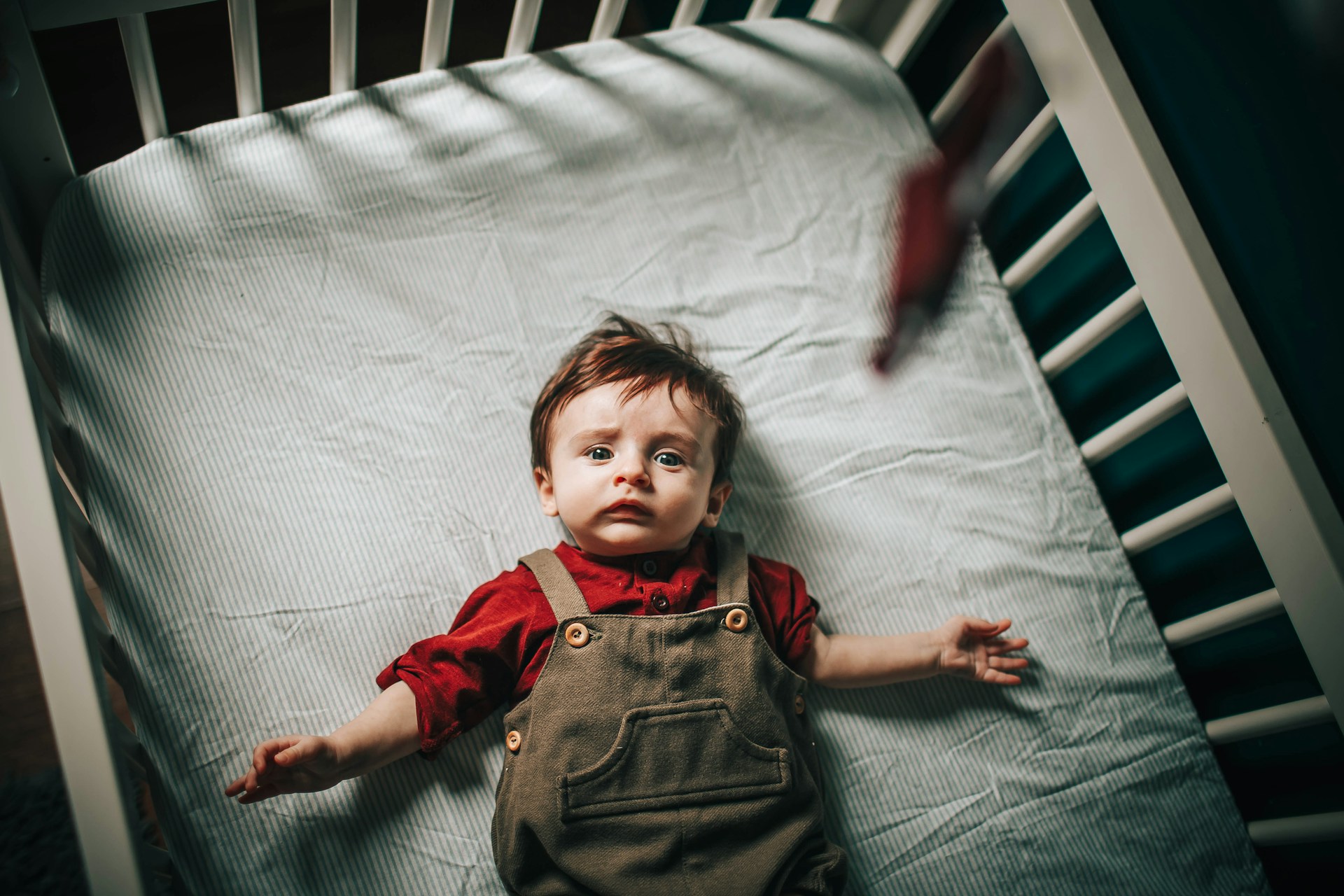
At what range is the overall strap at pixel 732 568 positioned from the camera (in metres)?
0.81

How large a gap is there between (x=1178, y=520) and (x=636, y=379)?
0.66 m

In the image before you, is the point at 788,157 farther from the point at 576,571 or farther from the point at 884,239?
the point at 576,571

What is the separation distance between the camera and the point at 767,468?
39.0 inches

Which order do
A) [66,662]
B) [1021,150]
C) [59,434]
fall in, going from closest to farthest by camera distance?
1. [66,662]
2. [59,434]
3. [1021,150]

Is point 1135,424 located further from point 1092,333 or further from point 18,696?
point 18,696

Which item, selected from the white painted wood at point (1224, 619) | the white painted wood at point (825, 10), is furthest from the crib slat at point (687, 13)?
the white painted wood at point (1224, 619)

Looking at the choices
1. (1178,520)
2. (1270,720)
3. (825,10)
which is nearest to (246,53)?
(825,10)

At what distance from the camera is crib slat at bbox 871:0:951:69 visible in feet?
3.62

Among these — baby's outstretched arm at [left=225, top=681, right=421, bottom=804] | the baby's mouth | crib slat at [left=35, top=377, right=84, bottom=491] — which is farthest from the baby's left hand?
crib slat at [left=35, top=377, right=84, bottom=491]

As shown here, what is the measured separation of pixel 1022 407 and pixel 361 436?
0.85 metres

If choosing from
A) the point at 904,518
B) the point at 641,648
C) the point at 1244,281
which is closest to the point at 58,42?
the point at 641,648

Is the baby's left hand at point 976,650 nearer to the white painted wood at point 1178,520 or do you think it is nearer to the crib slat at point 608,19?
the white painted wood at point 1178,520

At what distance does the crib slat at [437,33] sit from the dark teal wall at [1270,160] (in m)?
0.80

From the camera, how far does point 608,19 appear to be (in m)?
1.11
